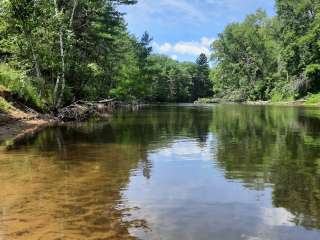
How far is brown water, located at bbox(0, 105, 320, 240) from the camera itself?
8.15m

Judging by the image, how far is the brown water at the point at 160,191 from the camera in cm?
815

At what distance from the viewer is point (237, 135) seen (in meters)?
24.5

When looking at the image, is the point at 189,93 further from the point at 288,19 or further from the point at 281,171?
the point at 281,171

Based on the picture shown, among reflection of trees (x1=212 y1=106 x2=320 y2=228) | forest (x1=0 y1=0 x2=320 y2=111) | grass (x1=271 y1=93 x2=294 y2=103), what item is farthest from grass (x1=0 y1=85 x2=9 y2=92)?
grass (x1=271 y1=93 x2=294 y2=103)

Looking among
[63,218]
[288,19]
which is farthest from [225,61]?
[63,218]

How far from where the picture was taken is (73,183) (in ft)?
39.2

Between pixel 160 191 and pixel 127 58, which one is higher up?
pixel 127 58

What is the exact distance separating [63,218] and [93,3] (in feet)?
114

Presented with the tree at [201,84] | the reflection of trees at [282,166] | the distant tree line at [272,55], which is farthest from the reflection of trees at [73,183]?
the tree at [201,84]

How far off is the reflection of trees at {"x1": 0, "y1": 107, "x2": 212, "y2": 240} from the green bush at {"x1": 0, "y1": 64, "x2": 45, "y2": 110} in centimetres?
1181

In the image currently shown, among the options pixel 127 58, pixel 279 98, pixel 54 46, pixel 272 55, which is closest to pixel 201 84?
pixel 272 55

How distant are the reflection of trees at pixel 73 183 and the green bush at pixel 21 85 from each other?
38.7 feet

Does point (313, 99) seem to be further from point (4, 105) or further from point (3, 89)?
point (4, 105)

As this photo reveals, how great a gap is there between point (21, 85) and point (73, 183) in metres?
23.1
